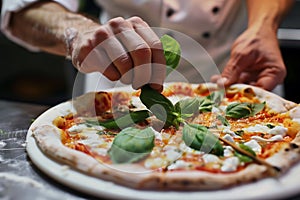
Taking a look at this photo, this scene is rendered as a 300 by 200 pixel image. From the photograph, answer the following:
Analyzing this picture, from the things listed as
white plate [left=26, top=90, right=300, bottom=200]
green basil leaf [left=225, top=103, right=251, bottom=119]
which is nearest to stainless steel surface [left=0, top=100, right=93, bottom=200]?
white plate [left=26, top=90, right=300, bottom=200]

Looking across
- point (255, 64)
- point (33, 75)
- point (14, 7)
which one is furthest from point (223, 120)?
point (33, 75)

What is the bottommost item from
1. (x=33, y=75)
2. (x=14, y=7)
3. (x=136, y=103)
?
(x=33, y=75)

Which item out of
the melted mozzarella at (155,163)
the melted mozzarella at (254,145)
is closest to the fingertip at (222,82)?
the melted mozzarella at (254,145)

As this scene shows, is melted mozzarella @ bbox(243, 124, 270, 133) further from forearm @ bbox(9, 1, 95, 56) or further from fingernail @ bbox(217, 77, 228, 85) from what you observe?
forearm @ bbox(9, 1, 95, 56)

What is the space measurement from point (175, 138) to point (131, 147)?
14 centimetres

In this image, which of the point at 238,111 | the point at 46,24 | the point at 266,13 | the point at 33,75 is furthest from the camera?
the point at 33,75

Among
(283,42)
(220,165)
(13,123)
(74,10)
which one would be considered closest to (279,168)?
(220,165)

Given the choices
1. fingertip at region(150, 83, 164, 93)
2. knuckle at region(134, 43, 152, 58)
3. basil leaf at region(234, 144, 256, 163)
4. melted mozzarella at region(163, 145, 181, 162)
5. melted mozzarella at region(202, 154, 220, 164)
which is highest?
knuckle at region(134, 43, 152, 58)

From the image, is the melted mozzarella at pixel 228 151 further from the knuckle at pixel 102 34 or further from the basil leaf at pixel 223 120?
the knuckle at pixel 102 34

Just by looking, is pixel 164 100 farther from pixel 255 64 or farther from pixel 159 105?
pixel 255 64

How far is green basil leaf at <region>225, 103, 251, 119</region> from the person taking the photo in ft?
3.75

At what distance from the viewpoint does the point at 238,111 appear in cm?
115

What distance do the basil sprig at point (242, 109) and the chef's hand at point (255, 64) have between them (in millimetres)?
216

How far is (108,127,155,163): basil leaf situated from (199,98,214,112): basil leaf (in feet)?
0.82
